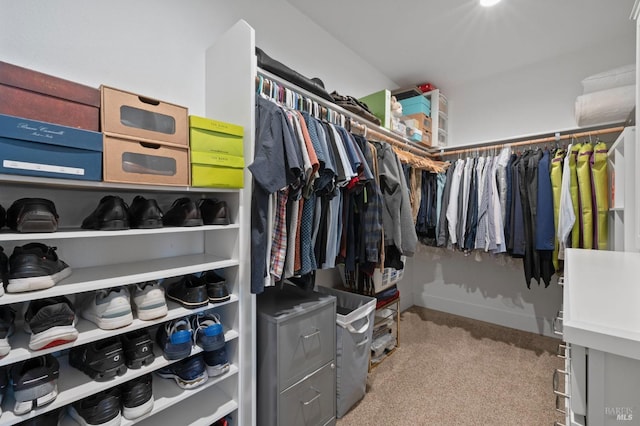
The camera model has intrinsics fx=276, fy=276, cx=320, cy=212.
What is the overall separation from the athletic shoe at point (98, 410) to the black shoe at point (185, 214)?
24.4 inches

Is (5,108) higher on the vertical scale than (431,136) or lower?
lower

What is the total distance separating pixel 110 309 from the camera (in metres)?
0.91

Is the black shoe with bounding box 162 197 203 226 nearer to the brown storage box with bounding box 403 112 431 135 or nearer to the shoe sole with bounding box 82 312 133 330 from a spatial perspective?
the shoe sole with bounding box 82 312 133 330

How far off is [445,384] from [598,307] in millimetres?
1552

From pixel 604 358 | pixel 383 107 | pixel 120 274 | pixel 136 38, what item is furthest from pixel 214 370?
pixel 383 107

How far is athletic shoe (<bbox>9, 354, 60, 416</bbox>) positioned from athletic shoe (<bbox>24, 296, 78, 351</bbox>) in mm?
88

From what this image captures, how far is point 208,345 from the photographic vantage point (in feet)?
3.59

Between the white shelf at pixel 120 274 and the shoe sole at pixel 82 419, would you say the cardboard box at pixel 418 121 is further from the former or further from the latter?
the shoe sole at pixel 82 419

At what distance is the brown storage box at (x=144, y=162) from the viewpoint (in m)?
0.89

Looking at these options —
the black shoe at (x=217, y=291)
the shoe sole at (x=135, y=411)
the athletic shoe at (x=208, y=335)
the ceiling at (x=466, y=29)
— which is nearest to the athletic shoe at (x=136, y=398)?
the shoe sole at (x=135, y=411)

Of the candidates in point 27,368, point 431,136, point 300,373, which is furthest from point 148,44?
point 431,136

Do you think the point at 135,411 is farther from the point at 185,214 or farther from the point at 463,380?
the point at 463,380

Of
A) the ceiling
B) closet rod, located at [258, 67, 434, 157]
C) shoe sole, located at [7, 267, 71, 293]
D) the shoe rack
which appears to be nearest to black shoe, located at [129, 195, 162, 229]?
the shoe rack

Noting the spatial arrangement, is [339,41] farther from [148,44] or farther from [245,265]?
[245,265]
